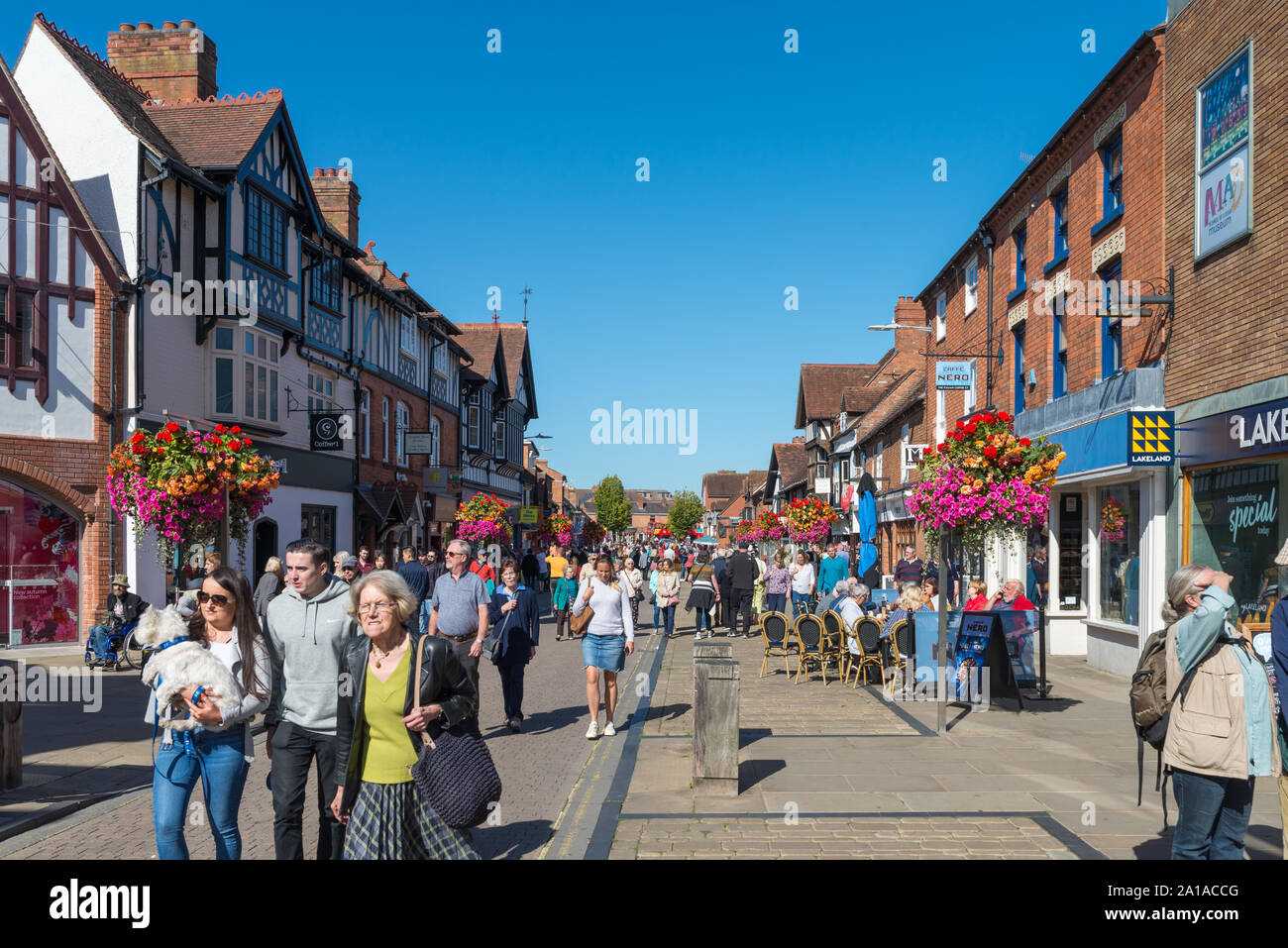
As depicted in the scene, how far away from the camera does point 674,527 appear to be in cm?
12675

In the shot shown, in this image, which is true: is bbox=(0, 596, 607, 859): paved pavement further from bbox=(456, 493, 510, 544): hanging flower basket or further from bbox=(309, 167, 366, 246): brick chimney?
bbox=(309, 167, 366, 246): brick chimney

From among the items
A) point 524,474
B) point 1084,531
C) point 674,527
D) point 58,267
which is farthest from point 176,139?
point 674,527

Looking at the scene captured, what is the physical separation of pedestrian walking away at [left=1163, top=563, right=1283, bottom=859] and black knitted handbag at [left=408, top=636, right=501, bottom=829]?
3.37 m

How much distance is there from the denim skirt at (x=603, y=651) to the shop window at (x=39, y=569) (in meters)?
10.7

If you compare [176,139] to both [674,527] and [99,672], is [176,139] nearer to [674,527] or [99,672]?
[99,672]

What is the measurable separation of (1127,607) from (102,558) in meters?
16.0

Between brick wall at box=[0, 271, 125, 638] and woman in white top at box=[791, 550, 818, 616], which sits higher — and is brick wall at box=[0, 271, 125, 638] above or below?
above

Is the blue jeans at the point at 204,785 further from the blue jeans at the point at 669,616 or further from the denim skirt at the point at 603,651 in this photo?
the blue jeans at the point at 669,616

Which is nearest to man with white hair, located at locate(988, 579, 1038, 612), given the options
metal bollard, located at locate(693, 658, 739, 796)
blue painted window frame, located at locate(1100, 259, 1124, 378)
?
blue painted window frame, located at locate(1100, 259, 1124, 378)

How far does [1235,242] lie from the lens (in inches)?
460

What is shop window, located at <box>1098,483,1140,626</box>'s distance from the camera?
14.5m

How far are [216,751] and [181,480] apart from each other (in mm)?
9490

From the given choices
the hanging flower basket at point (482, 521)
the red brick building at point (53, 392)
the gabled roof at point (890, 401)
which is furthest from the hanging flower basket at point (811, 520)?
the red brick building at point (53, 392)

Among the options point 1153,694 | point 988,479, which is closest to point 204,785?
point 1153,694
